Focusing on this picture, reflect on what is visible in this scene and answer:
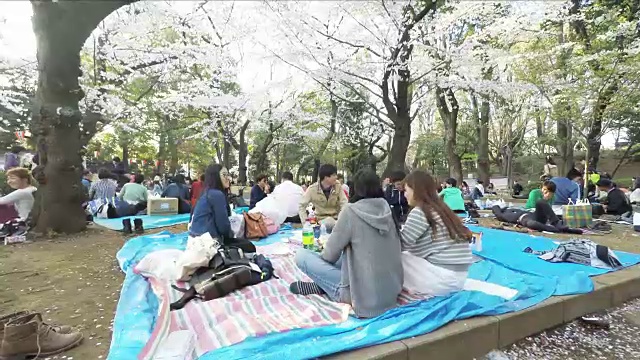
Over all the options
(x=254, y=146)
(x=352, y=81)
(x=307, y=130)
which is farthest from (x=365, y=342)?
(x=254, y=146)

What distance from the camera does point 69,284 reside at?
3.67 m

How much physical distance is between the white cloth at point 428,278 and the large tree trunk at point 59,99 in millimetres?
5835

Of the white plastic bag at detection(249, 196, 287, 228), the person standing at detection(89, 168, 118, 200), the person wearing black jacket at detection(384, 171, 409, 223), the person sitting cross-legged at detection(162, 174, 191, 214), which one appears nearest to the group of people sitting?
the white plastic bag at detection(249, 196, 287, 228)

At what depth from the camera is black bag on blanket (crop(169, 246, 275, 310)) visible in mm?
3090

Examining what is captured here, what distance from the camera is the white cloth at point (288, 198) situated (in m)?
7.23

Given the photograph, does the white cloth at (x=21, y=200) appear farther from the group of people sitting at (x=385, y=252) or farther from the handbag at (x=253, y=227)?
the group of people sitting at (x=385, y=252)

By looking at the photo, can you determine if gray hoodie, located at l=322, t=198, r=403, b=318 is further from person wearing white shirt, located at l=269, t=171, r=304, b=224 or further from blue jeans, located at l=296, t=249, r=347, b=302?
person wearing white shirt, located at l=269, t=171, r=304, b=224

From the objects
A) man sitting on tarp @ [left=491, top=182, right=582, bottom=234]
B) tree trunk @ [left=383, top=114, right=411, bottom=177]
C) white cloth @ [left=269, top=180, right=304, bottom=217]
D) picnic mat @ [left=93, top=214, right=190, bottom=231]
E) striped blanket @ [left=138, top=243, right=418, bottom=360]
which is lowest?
striped blanket @ [left=138, top=243, right=418, bottom=360]

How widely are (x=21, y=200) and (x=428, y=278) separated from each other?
649 cm

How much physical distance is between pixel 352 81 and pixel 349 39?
156 cm

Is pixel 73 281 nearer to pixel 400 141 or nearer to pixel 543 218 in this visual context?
pixel 543 218

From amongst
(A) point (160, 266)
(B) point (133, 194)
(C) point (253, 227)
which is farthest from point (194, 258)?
(B) point (133, 194)

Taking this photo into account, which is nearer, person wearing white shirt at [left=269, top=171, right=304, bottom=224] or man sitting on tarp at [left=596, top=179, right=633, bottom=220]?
person wearing white shirt at [left=269, top=171, right=304, bottom=224]

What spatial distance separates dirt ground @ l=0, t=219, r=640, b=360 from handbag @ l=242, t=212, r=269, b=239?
1.86 meters
